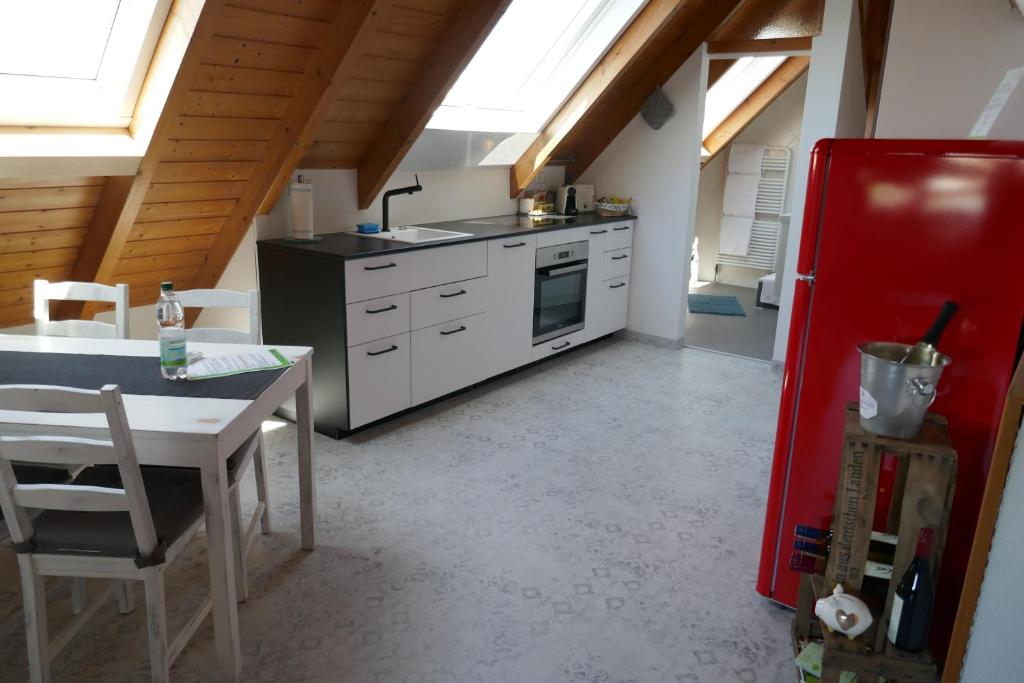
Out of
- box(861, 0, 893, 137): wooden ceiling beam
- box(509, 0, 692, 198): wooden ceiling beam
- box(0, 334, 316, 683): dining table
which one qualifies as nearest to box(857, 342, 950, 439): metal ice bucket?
box(0, 334, 316, 683): dining table

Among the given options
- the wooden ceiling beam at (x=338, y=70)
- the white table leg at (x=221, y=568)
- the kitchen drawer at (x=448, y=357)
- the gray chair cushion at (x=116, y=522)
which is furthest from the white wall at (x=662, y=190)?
the white table leg at (x=221, y=568)

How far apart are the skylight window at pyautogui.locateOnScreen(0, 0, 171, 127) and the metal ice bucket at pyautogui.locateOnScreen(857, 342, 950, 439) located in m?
2.49

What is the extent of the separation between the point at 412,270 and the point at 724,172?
4.77m

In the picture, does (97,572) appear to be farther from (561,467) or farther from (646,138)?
(646,138)

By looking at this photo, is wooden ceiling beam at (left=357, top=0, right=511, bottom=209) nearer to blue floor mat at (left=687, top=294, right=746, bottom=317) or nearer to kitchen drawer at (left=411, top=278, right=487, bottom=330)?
kitchen drawer at (left=411, top=278, right=487, bottom=330)

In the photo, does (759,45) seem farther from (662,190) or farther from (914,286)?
(914,286)

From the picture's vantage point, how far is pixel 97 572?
69.6 inches

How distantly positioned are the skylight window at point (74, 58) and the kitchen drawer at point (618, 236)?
3.00 meters

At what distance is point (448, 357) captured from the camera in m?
3.88

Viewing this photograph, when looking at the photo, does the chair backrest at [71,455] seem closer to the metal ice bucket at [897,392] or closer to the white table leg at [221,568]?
the white table leg at [221,568]

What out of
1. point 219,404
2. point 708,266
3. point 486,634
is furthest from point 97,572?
point 708,266

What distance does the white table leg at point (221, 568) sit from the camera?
177 centimetres

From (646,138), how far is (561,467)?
2700 millimetres

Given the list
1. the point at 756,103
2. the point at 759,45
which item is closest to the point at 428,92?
the point at 759,45
